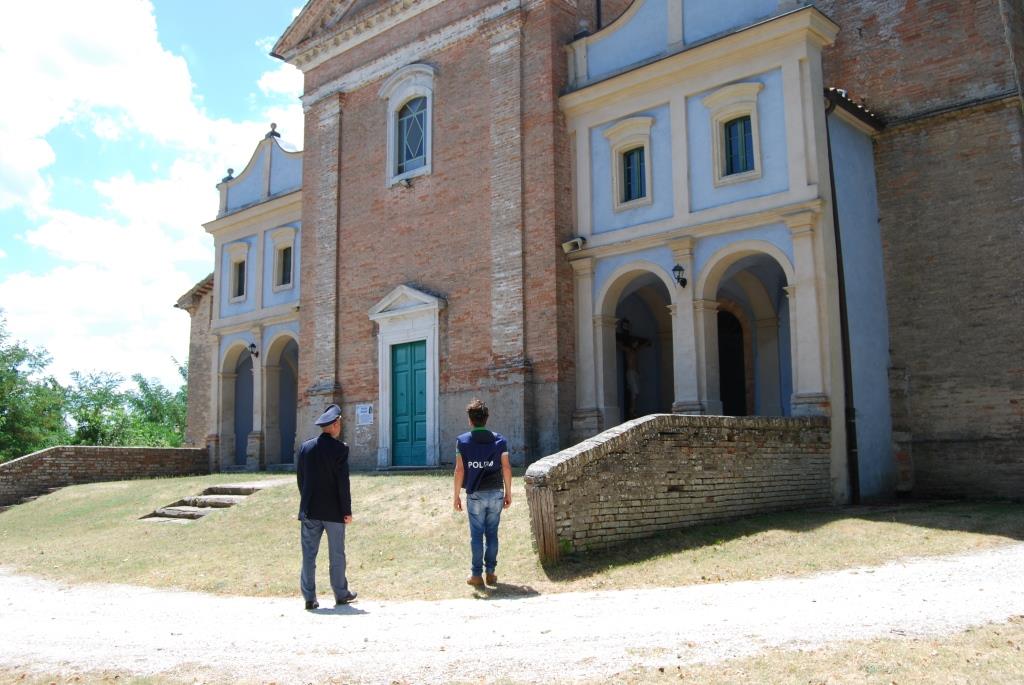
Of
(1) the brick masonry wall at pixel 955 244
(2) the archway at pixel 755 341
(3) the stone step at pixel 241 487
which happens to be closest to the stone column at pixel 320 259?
(3) the stone step at pixel 241 487

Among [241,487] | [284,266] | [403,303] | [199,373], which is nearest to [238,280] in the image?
[284,266]

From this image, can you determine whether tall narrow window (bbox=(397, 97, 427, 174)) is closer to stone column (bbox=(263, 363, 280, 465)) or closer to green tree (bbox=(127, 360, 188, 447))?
stone column (bbox=(263, 363, 280, 465))

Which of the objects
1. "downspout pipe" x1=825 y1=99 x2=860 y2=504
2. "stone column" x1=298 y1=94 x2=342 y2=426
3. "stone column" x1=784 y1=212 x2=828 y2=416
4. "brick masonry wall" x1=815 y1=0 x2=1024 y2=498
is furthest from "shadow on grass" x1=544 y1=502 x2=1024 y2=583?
"stone column" x1=298 y1=94 x2=342 y2=426

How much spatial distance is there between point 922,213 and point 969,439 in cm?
419

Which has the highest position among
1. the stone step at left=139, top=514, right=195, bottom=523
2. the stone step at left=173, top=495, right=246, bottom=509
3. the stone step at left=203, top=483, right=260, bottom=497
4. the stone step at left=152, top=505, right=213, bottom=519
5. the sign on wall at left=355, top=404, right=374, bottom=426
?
the sign on wall at left=355, top=404, right=374, bottom=426

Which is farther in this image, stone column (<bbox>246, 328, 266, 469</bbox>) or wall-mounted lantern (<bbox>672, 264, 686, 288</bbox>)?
stone column (<bbox>246, 328, 266, 469</bbox>)

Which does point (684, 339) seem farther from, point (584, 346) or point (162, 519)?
point (162, 519)

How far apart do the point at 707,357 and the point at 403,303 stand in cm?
719

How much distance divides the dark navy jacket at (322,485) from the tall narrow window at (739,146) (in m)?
10.5

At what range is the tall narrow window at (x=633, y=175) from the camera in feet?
57.7

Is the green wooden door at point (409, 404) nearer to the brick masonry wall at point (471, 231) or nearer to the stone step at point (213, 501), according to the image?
the brick masonry wall at point (471, 231)

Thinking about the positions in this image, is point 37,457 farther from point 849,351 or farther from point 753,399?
point 849,351

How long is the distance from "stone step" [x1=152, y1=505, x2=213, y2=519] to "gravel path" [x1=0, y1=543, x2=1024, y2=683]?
653cm

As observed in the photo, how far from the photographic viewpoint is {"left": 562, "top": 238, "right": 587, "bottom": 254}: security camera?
1773 centimetres
